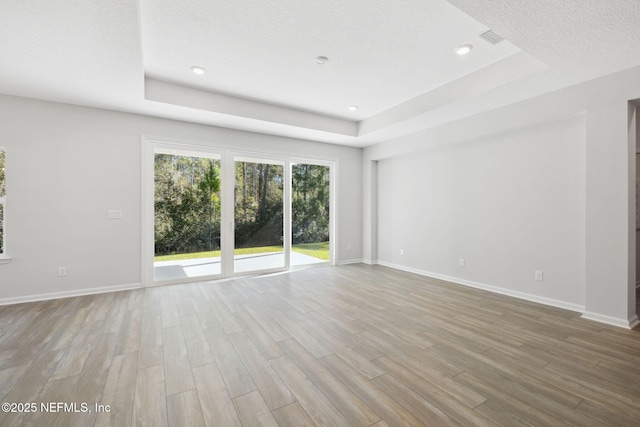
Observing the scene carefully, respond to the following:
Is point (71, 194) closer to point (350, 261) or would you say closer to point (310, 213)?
point (310, 213)

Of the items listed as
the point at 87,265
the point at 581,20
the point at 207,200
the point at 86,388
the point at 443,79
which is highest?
the point at 443,79

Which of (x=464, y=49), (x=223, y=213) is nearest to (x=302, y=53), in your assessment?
(x=464, y=49)

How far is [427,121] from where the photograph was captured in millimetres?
4457

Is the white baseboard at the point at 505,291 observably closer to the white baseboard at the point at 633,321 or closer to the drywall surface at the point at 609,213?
the drywall surface at the point at 609,213

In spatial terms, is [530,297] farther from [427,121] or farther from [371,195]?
[371,195]

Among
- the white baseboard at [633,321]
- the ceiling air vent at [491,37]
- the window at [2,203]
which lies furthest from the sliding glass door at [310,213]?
the white baseboard at [633,321]

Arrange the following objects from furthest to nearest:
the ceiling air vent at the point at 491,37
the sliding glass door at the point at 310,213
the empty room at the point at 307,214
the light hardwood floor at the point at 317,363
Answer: the sliding glass door at the point at 310,213 < the ceiling air vent at the point at 491,37 < the empty room at the point at 307,214 < the light hardwood floor at the point at 317,363

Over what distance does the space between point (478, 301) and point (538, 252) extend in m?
1.04

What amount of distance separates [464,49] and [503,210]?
2.36 metres

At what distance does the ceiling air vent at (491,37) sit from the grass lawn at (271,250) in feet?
14.6

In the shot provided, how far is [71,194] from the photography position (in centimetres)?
386

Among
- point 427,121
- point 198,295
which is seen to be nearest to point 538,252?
point 427,121

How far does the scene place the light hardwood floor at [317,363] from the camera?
166cm

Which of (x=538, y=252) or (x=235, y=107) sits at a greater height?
(x=235, y=107)
